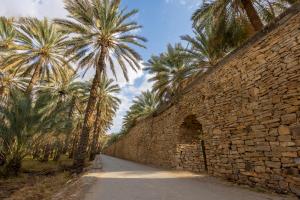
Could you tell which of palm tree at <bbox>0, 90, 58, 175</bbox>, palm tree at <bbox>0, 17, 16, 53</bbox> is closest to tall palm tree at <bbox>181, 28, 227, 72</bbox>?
palm tree at <bbox>0, 90, 58, 175</bbox>

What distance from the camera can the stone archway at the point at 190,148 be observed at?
8.90 meters

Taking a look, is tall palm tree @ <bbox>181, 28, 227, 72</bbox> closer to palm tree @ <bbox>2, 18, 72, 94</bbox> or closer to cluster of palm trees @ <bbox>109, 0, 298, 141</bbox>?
cluster of palm trees @ <bbox>109, 0, 298, 141</bbox>

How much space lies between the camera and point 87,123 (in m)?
12.6

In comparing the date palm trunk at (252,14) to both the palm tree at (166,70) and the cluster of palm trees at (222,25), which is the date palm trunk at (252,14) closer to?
the cluster of palm trees at (222,25)

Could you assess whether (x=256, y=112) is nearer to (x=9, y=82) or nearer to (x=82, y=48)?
(x=82, y=48)

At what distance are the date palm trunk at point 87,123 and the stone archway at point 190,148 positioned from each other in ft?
18.3

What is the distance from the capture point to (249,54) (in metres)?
6.49

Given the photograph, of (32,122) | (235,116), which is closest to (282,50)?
(235,116)

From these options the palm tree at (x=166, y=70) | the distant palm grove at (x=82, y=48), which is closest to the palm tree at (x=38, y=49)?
the distant palm grove at (x=82, y=48)

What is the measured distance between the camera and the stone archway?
8898 mm

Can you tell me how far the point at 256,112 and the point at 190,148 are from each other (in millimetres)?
4617

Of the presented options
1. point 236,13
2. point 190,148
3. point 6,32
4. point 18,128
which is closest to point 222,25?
point 236,13

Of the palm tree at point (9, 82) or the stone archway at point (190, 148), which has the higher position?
the palm tree at point (9, 82)

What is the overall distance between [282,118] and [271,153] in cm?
95
